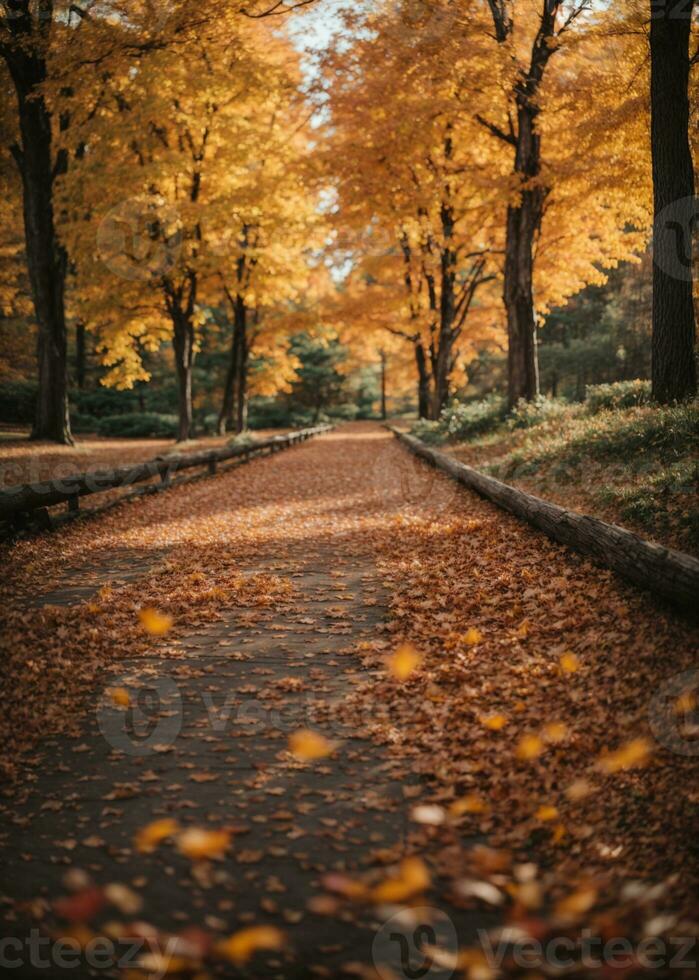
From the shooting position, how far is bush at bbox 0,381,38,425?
86.2 feet

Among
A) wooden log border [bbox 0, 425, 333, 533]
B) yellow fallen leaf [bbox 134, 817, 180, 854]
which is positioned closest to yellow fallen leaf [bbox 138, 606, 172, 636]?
yellow fallen leaf [bbox 134, 817, 180, 854]

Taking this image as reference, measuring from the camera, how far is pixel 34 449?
50.3ft

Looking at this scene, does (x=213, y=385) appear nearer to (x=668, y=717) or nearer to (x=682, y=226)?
(x=682, y=226)

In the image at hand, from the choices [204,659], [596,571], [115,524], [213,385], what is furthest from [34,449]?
[213,385]

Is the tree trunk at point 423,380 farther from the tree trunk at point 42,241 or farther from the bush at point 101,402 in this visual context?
the tree trunk at point 42,241

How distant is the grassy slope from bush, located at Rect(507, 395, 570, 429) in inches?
51.8

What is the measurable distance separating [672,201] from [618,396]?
3730 millimetres

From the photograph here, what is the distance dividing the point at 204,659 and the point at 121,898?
86.2 inches

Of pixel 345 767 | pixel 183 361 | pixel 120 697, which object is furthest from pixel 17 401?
pixel 345 767

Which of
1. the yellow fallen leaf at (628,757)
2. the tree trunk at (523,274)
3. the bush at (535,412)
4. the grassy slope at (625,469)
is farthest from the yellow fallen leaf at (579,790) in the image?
the tree trunk at (523,274)

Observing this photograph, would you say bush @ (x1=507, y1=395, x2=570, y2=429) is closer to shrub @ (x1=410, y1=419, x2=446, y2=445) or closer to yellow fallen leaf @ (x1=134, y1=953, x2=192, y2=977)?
shrub @ (x1=410, y1=419, x2=446, y2=445)

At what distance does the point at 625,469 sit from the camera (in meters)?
7.32

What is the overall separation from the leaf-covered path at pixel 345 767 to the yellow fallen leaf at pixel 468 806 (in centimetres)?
1

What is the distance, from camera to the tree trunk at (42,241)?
582 inches
